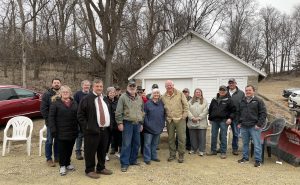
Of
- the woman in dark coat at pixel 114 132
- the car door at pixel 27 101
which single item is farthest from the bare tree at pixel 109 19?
the woman in dark coat at pixel 114 132

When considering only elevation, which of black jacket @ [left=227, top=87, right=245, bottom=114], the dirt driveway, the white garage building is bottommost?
the dirt driveway

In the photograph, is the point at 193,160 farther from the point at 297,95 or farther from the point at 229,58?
the point at 297,95

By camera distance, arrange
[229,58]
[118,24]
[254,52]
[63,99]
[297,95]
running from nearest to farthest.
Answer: [63,99], [229,58], [118,24], [297,95], [254,52]

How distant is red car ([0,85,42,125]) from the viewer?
33.7 ft

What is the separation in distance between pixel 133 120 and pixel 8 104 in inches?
233

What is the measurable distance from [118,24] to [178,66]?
5.14 meters

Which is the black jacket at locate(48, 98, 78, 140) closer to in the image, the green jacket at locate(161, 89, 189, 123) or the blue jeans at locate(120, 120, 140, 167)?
the blue jeans at locate(120, 120, 140, 167)

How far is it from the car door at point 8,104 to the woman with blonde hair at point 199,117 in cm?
603

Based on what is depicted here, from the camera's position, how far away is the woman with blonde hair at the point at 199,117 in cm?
741

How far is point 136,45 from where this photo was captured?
74.4ft

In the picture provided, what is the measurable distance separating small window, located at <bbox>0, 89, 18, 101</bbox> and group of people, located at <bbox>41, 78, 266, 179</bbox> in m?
4.71

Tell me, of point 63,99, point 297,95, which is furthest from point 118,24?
point 63,99

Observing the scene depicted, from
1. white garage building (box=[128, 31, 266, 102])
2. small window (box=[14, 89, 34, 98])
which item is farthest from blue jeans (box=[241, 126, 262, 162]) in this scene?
white garage building (box=[128, 31, 266, 102])

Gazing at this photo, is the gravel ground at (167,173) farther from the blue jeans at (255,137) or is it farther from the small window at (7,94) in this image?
the small window at (7,94)
